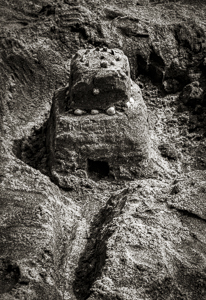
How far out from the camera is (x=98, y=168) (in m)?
3.48

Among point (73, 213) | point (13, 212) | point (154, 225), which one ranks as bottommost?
point (73, 213)

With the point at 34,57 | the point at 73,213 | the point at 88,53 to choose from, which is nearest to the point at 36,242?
Result: the point at 73,213

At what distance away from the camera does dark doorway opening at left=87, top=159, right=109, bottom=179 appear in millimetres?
3458

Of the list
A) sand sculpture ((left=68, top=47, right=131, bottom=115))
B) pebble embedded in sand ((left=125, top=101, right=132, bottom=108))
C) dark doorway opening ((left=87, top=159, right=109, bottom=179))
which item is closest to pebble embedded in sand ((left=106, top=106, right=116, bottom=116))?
sand sculpture ((left=68, top=47, right=131, bottom=115))

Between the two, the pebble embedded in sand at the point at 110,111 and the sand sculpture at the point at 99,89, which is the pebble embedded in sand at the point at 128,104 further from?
the pebble embedded in sand at the point at 110,111

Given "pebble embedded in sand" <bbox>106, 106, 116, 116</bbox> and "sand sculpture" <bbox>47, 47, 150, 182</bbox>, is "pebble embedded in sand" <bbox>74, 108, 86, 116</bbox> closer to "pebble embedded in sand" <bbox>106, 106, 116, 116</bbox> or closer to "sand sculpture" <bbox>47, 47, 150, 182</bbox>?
"sand sculpture" <bbox>47, 47, 150, 182</bbox>

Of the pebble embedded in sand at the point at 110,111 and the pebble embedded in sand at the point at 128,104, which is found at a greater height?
the pebble embedded in sand at the point at 128,104

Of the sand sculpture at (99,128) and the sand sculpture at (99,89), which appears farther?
the sand sculpture at (99,89)

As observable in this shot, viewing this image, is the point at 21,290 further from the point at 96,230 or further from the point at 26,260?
the point at 96,230

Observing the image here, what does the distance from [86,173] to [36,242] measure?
2.76 ft

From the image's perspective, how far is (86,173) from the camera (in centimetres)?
342

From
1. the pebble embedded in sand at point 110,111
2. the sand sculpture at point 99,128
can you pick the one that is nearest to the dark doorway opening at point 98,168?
the sand sculpture at point 99,128

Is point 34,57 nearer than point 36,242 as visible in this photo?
No

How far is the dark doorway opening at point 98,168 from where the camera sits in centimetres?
346
